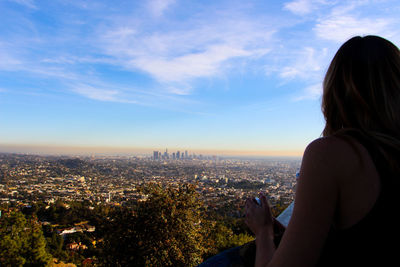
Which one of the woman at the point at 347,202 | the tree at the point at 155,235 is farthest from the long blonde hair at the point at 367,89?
the tree at the point at 155,235

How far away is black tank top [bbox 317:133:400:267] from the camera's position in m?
0.64

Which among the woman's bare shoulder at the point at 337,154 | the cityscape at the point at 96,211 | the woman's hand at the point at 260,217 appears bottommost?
the cityscape at the point at 96,211

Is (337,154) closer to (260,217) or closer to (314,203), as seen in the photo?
(314,203)

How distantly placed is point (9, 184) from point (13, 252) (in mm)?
46391

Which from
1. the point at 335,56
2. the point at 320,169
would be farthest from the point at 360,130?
the point at 335,56

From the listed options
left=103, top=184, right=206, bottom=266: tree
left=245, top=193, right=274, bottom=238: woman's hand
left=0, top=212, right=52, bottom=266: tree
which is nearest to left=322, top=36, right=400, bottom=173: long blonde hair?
left=245, top=193, right=274, bottom=238: woman's hand

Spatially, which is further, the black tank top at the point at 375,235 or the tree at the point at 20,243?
the tree at the point at 20,243

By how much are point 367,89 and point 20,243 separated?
11.2m

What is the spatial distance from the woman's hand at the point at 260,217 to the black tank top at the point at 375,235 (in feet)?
0.74

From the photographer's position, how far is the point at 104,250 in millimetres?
5723

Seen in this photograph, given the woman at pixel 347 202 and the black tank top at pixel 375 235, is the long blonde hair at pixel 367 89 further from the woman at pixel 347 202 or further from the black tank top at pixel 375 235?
the black tank top at pixel 375 235

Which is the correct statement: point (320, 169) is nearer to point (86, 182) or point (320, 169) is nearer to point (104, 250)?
point (104, 250)

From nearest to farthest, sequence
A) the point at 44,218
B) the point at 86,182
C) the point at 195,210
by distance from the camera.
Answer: the point at 195,210 → the point at 44,218 → the point at 86,182

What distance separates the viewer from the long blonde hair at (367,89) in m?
0.76
